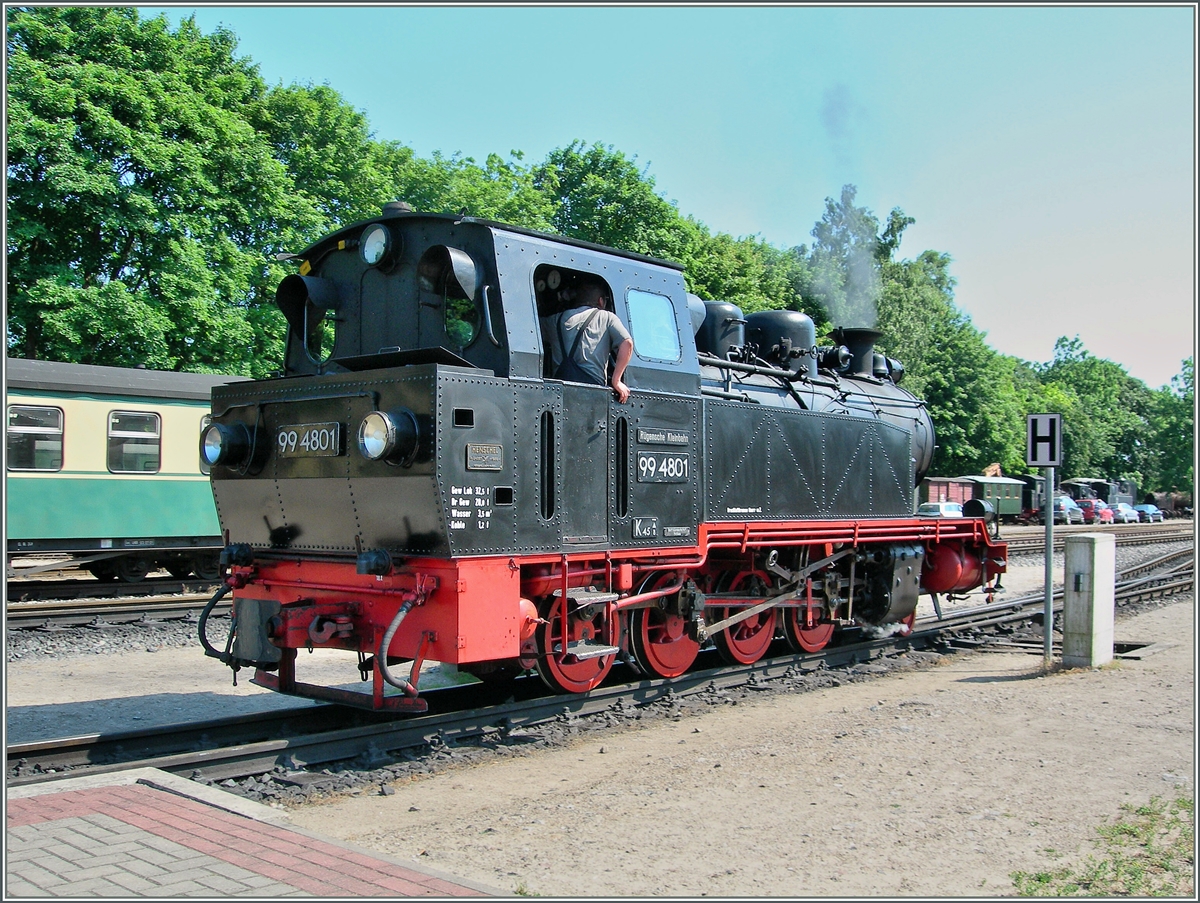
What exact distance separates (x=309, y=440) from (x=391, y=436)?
1088 millimetres

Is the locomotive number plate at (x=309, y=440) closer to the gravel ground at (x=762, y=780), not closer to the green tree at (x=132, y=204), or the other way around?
the gravel ground at (x=762, y=780)

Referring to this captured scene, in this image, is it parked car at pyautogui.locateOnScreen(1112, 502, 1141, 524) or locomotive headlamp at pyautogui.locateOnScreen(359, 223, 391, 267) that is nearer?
locomotive headlamp at pyautogui.locateOnScreen(359, 223, 391, 267)

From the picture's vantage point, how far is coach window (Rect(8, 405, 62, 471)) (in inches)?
513

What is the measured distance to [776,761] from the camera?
647 cm


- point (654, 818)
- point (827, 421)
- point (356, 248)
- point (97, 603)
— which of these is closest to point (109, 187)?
point (97, 603)

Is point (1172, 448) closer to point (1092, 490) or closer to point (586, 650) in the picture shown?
point (1092, 490)

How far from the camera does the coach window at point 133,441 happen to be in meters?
13.9

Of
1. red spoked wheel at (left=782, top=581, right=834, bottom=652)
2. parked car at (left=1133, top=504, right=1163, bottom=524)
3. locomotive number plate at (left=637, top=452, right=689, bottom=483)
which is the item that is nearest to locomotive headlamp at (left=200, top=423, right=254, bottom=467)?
locomotive number plate at (left=637, top=452, right=689, bottom=483)

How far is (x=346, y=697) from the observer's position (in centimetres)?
628

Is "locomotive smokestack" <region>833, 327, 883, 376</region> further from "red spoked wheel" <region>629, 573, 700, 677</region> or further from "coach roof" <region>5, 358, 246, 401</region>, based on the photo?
"coach roof" <region>5, 358, 246, 401</region>

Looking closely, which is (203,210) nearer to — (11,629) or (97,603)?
(97,603)

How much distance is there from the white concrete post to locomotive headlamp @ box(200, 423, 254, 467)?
821 centimetres

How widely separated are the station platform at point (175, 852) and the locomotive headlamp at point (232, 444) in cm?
238

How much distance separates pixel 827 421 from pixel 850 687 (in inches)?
102
